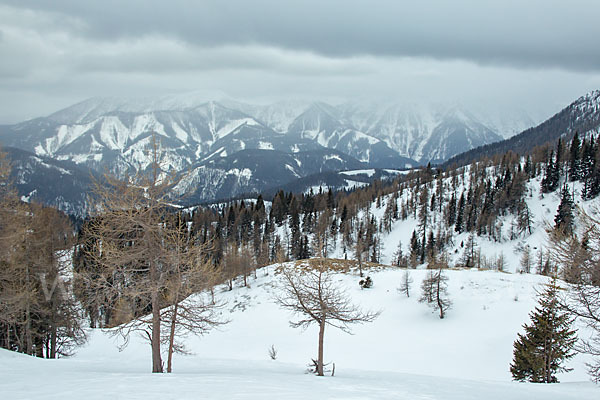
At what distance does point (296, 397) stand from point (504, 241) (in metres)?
107

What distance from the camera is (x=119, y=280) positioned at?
14.6 m

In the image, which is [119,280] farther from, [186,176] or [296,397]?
[296,397]

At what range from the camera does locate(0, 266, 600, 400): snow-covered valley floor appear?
434 inches

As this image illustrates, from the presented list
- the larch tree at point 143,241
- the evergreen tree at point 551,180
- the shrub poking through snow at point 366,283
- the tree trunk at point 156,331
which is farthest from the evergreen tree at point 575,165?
the tree trunk at point 156,331

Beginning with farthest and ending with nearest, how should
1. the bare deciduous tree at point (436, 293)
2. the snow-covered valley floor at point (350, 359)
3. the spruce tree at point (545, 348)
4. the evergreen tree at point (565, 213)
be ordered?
the evergreen tree at point (565, 213) → the bare deciduous tree at point (436, 293) → the spruce tree at point (545, 348) → the snow-covered valley floor at point (350, 359)

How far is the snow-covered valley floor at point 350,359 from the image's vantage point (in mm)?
11031

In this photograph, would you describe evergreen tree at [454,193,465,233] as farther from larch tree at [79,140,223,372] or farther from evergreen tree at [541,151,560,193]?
larch tree at [79,140,223,372]

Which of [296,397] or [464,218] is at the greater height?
[464,218]

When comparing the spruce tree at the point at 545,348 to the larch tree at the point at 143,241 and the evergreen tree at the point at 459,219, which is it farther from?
the evergreen tree at the point at 459,219

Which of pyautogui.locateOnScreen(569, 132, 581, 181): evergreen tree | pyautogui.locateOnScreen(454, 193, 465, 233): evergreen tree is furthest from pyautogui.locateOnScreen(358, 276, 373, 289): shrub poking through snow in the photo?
pyautogui.locateOnScreen(569, 132, 581, 181): evergreen tree

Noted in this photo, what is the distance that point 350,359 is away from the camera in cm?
3222

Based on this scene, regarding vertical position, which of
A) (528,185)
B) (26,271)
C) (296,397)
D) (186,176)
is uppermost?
Answer: (528,185)

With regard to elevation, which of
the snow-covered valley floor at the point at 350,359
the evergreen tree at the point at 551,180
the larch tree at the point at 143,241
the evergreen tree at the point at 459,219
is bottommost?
the snow-covered valley floor at the point at 350,359

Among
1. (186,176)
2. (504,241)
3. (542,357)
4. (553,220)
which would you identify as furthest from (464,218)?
(186,176)
